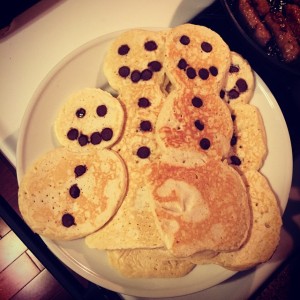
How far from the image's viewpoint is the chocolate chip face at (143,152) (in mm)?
1209

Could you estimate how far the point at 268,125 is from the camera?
136 cm

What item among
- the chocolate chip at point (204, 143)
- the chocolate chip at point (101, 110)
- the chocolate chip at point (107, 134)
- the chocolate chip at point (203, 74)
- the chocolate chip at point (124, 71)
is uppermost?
the chocolate chip at point (124, 71)

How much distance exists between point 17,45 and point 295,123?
55.6 inches

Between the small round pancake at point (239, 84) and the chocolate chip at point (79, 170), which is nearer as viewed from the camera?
the chocolate chip at point (79, 170)

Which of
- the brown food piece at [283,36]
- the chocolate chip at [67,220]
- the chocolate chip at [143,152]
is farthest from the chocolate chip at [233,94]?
the chocolate chip at [67,220]

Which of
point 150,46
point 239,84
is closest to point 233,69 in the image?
point 239,84

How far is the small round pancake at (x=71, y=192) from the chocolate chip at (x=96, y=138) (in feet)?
0.14

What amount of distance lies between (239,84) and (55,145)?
0.86 meters

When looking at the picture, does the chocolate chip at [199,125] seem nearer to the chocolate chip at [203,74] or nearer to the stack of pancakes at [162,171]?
the stack of pancakes at [162,171]

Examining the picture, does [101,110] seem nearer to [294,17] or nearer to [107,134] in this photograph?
[107,134]

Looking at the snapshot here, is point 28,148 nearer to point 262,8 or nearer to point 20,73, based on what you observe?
point 20,73

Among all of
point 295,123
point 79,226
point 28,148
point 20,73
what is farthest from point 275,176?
point 20,73

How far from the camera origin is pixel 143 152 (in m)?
1.21

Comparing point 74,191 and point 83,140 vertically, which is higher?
point 83,140
